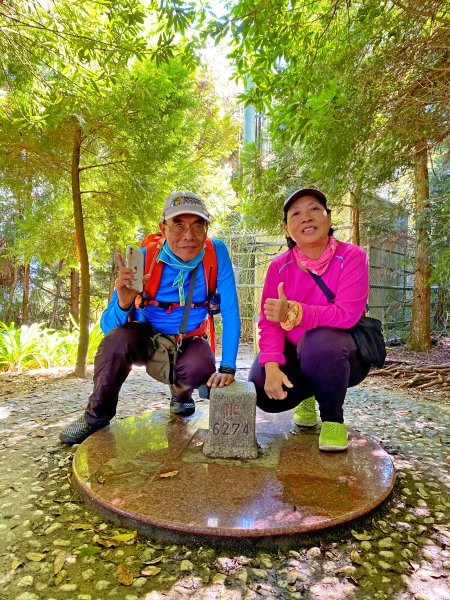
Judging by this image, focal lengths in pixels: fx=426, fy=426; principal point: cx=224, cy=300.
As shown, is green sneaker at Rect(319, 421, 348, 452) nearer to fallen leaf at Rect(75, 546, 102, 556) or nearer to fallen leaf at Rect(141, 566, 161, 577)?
fallen leaf at Rect(141, 566, 161, 577)

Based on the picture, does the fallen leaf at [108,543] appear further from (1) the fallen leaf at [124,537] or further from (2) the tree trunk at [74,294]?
(2) the tree trunk at [74,294]

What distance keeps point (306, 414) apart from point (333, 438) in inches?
19.0

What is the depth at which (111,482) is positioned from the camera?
212cm

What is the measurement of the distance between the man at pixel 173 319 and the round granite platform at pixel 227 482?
0.32 metres

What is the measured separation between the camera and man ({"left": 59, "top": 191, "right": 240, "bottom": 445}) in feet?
8.72

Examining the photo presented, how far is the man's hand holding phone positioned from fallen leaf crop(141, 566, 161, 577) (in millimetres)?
1490

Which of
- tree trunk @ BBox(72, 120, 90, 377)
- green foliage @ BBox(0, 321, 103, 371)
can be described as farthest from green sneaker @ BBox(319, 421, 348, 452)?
green foliage @ BBox(0, 321, 103, 371)

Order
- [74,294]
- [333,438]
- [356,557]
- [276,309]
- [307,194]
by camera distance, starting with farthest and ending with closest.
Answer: [74,294] → [307,194] → [333,438] → [276,309] → [356,557]

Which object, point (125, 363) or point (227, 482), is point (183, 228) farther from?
point (227, 482)

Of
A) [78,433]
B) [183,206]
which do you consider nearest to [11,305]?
[78,433]

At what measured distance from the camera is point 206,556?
5.54 ft

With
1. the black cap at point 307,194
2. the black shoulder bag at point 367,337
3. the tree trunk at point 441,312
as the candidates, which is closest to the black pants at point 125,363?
the black shoulder bag at point 367,337

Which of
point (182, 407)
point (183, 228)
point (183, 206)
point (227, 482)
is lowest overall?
point (227, 482)

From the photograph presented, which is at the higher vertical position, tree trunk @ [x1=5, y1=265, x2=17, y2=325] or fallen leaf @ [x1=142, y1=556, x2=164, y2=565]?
tree trunk @ [x1=5, y1=265, x2=17, y2=325]
